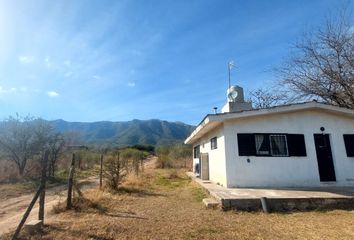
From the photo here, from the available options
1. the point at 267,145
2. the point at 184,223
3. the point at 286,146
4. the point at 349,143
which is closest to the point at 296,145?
the point at 286,146

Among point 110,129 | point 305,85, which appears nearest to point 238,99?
point 305,85

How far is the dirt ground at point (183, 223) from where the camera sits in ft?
16.8

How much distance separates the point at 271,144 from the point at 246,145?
103 cm

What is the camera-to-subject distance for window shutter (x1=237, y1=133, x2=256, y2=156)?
9.77 m

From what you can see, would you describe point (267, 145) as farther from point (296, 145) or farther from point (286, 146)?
point (296, 145)

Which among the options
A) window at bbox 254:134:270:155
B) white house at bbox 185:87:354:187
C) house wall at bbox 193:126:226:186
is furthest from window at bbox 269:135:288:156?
house wall at bbox 193:126:226:186

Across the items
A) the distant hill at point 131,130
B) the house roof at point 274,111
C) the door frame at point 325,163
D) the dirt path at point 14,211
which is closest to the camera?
the dirt path at point 14,211

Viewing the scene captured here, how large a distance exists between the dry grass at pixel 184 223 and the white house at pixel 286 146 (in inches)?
111

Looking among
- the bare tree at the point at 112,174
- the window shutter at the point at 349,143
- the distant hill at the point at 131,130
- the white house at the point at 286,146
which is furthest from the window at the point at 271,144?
the distant hill at the point at 131,130

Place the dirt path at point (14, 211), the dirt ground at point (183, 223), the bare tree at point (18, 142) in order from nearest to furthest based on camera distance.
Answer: the dirt ground at point (183, 223)
the dirt path at point (14, 211)
the bare tree at point (18, 142)

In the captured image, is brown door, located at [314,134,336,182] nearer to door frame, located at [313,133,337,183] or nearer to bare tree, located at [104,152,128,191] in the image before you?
door frame, located at [313,133,337,183]

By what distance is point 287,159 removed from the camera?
991 centimetres

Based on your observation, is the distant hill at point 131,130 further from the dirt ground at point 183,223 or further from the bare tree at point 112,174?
the dirt ground at point 183,223

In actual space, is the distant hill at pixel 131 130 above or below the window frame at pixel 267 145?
above
